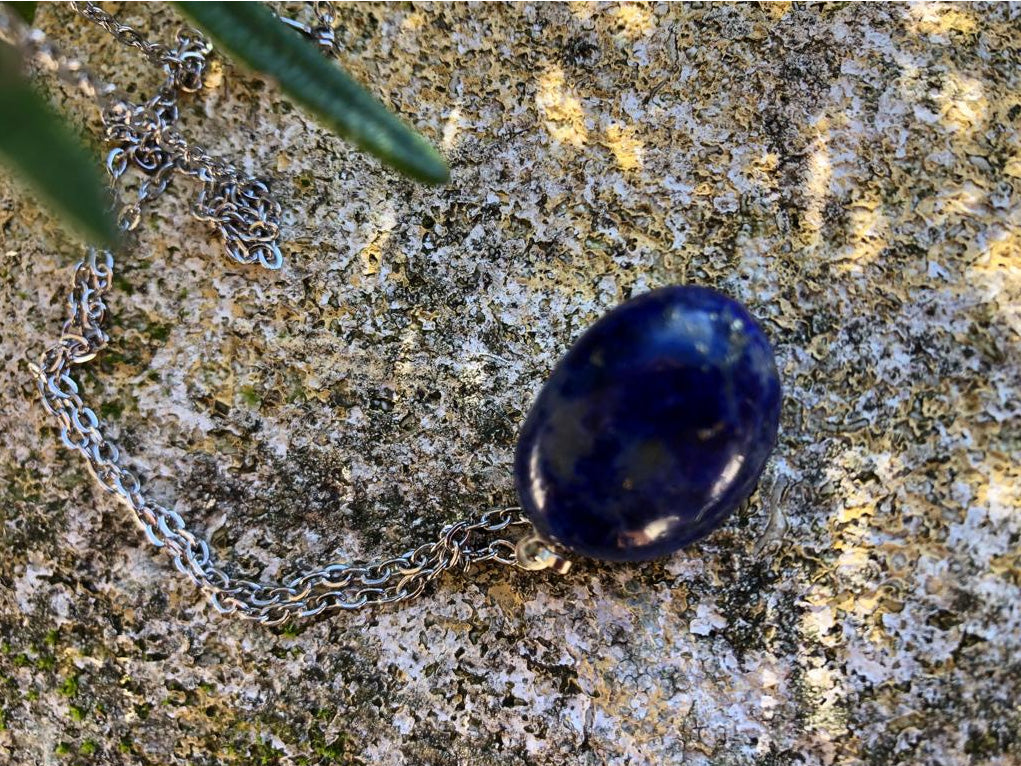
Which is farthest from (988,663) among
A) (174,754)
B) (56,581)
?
(56,581)

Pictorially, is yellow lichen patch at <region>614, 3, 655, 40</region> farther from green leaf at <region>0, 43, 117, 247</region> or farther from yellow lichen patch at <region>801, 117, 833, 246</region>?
green leaf at <region>0, 43, 117, 247</region>

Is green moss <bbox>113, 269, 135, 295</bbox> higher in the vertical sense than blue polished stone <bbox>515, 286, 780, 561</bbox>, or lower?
lower

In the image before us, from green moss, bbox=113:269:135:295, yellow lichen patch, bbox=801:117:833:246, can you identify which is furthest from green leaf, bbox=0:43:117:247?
yellow lichen patch, bbox=801:117:833:246

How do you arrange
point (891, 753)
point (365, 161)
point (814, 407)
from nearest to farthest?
point (891, 753)
point (814, 407)
point (365, 161)

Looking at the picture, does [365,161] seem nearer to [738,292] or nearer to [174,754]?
[738,292]

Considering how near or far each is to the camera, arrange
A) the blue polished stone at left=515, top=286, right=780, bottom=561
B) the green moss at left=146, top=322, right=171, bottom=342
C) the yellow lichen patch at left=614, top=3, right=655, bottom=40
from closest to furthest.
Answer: the blue polished stone at left=515, top=286, right=780, bottom=561 → the green moss at left=146, top=322, right=171, bottom=342 → the yellow lichen patch at left=614, top=3, right=655, bottom=40

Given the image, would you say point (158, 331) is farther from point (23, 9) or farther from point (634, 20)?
point (634, 20)

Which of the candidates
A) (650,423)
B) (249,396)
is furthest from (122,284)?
(650,423)
